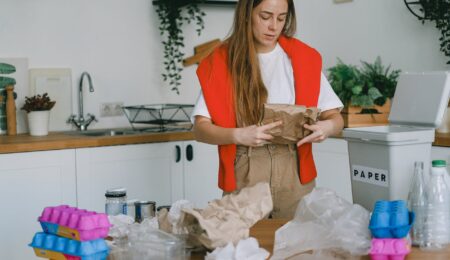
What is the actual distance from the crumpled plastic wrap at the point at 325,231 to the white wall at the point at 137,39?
2318mm

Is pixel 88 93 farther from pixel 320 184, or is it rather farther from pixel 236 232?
pixel 236 232

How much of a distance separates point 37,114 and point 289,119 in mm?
1992

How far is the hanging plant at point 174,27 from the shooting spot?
14.6 feet

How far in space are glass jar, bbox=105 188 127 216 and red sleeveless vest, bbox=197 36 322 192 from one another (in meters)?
0.52

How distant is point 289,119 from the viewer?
239 centimetres

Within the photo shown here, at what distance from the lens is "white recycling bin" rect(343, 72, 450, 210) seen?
213 cm

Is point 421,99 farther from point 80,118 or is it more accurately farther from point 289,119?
point 80,118

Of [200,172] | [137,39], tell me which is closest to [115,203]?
[200,172]

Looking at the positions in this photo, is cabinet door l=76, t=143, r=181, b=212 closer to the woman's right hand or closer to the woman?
the woman

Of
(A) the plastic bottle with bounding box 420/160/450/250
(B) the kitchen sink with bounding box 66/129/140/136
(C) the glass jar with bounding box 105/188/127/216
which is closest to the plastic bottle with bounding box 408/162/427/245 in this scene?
(A) the plastic bottle with bounding box 420/160/450/250

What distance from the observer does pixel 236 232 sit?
1.78m

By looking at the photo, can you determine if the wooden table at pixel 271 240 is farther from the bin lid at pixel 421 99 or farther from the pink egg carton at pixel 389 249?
the bin lid at pixel 421 99

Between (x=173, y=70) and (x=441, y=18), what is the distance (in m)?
1.66

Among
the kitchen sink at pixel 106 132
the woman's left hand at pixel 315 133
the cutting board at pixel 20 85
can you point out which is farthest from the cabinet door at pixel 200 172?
the woman's left hand at pixel 315 133
